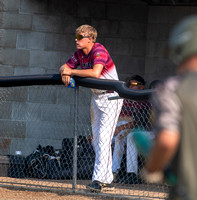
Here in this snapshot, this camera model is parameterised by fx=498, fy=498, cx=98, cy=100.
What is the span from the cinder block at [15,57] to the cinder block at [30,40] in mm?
110

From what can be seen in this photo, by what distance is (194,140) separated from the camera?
1988 millimetres

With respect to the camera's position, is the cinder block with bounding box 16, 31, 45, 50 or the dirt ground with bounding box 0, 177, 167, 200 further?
the cinder block with bounding box 16, 31, 45, 50

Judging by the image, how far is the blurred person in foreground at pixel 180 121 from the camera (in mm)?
1984

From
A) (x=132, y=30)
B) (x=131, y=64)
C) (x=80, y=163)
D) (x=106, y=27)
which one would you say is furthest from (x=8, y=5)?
(x=80, y=163)

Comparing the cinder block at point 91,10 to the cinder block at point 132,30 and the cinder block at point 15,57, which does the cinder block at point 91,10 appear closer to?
the cinder block at point 132,30

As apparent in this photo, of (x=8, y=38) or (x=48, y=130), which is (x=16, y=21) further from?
(x=48, y=130)

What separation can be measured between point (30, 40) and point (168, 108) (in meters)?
7.35

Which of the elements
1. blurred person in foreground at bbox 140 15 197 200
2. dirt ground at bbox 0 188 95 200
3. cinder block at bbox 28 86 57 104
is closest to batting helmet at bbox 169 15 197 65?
blurred person in foreground at bbox 140 15 197 200

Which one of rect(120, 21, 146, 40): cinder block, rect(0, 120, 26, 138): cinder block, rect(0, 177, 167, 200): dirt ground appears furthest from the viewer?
rect(120, 21, 146, 40): cinder block

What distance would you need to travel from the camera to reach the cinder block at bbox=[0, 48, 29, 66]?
9.05 meters

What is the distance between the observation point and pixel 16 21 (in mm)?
9047

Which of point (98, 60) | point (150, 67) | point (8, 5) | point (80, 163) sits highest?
point (8, 5)

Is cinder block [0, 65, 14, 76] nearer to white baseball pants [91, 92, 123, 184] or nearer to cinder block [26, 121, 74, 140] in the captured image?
cinder block [26, 121, 74, 140]

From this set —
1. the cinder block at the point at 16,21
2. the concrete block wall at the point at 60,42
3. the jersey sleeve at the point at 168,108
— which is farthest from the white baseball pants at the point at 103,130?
the cinder block at the point at 16,21
